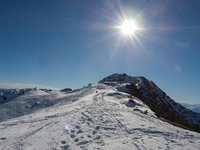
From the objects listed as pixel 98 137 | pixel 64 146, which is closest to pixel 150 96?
pixel 98 137

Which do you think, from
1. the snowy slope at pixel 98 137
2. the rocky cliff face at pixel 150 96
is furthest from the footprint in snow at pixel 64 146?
the rocky cliff face at pixel 150 96

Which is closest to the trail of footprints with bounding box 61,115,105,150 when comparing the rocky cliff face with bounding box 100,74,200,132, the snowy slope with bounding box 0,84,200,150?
the snowy slope with bounding box 0,84,200,150

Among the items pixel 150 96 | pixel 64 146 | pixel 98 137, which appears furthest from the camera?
pixel 150 96

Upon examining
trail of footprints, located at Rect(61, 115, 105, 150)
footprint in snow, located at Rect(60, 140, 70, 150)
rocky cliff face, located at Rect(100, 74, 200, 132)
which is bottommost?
footprint in snow, located at Rect(60, 140, 70, 150)

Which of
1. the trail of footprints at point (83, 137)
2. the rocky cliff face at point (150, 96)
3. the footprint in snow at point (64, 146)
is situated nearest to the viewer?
the footprint in snow at point (64, 146)

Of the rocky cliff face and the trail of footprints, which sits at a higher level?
the rocky cliff face

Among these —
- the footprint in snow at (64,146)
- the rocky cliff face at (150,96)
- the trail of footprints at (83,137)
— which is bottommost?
the footprint in snow at (64,146)

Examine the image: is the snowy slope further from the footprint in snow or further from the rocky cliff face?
the rocky cliff face

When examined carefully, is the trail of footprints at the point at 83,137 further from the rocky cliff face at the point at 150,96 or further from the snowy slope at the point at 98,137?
the rocky cliff face at the point at 150,96

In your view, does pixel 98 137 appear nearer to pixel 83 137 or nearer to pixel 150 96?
pixel 83 137

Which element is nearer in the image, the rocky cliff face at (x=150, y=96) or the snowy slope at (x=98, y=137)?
the snowy slope at (x=98, y=137)

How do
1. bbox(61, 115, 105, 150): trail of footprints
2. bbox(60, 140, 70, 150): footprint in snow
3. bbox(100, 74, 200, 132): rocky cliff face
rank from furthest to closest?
bbox(100, 74, 200, 132): rocky cliff face
bbox(61, 115, 105, 150): trail of footprints
bbox(60, 140, 70, 150): footprint in snow

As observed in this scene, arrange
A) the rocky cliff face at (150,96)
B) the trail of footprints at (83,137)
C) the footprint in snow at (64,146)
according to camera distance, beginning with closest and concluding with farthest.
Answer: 1. the footprint in snow at (64,146)
2. the trail of footprints at (83,137)
3. the rocky cliff face at (150,96)

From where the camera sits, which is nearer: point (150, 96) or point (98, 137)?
point (98, 137)
